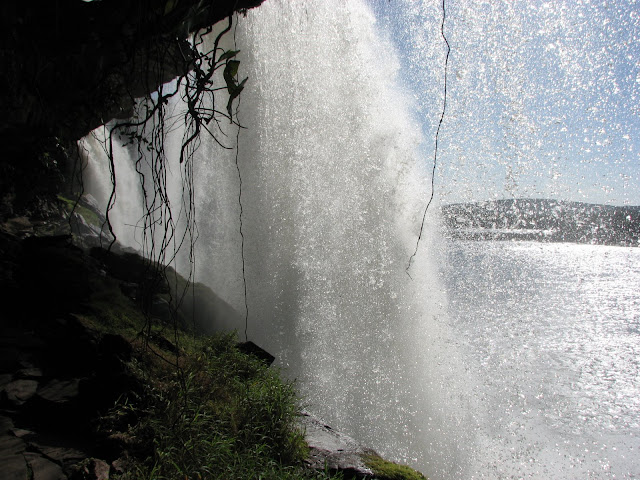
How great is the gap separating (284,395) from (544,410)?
15.6 feet

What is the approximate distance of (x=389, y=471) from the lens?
9.97ft

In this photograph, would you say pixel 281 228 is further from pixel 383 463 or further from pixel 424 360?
pixel 383 463

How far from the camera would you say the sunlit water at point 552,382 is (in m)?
4.92

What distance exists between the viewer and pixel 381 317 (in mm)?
8250

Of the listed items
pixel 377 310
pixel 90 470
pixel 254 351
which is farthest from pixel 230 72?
pixel 377 310

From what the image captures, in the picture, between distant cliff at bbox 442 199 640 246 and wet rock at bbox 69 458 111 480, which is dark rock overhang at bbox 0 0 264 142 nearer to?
wet rock at bbox 69 458 111 480

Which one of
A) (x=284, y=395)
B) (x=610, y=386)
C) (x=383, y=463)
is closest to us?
(x=383, y=463)

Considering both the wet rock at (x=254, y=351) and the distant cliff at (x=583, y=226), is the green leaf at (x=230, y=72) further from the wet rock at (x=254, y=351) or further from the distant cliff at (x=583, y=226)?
the distant cliff at (x=583, y=226)

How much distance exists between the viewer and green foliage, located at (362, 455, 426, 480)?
2980mm

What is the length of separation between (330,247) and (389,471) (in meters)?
6.81

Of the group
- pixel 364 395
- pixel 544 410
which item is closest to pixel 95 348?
pixel 364 395

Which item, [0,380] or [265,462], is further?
[265,462]

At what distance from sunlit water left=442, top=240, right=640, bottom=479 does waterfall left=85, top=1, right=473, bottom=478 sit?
1.99 ft

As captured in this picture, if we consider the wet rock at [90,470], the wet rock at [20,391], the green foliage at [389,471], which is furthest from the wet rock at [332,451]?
the wet rock at [20,391]
